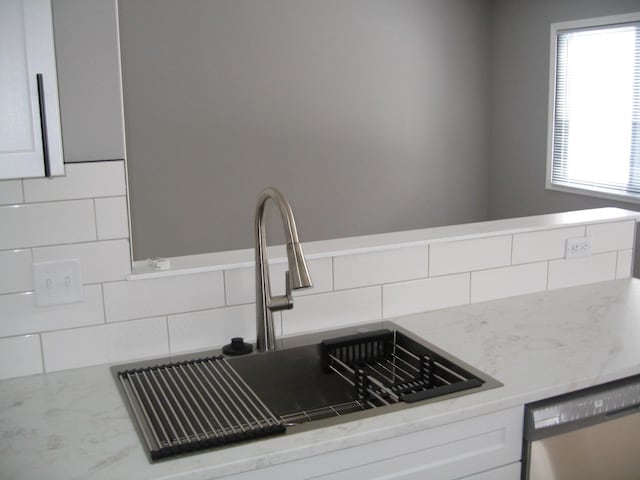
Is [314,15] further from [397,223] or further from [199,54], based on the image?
[397,223]

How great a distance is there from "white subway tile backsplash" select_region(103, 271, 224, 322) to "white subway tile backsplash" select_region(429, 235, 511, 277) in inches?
26.3

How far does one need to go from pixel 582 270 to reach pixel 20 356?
5.73 ft

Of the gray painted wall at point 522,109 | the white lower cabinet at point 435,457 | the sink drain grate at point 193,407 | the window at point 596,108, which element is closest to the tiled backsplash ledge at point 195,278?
the sink drain grate at point 193,407

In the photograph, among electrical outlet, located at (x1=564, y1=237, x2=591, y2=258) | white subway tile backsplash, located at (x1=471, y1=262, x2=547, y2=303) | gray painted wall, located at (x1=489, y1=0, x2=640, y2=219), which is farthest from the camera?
gray painted wall, located at (x1=489, y1=0, x2=640, y2=219)

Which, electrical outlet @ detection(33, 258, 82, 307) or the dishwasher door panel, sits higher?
electrical outlet @ detection(33, 258, 82, 307)

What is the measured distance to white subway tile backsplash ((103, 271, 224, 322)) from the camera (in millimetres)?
1655

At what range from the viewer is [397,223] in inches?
229

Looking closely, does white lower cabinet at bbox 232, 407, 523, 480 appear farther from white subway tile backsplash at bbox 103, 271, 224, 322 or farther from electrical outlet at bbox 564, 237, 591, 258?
electrical outlet at bbox 564, 237, 591, 258

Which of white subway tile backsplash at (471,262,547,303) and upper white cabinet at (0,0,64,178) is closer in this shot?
upper white cabinet at (0,0,64,178)

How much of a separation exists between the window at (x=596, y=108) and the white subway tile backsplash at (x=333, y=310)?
12.1 feet

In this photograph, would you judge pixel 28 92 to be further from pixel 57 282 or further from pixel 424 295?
pixel 424 295

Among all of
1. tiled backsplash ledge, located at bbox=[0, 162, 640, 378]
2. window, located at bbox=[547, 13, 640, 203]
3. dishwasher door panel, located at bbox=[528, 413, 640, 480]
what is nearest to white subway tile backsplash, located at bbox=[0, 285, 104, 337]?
tiled backsplash ledge, located at bbox=[0, 162, 640, 378]

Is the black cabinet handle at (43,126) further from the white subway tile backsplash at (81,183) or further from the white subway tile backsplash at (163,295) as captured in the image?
the white subway tile backsplash at (163,295)

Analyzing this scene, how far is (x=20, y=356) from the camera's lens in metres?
1.58
